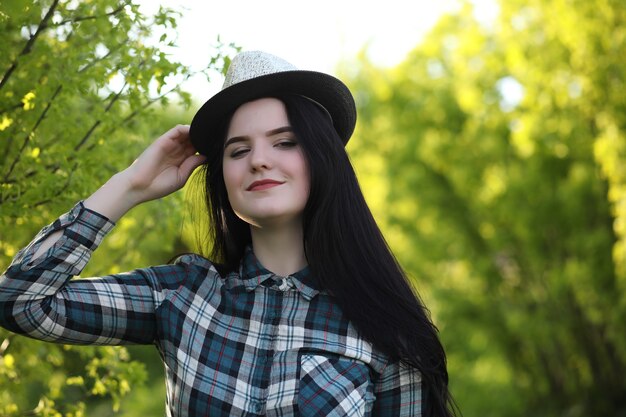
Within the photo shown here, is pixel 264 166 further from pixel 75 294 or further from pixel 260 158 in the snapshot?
pixel 75 294

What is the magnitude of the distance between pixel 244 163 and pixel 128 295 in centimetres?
48

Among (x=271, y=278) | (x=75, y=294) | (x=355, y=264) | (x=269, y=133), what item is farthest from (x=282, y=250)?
(x=75, y=294)

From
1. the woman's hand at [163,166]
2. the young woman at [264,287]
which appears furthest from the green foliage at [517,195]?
the woman's hand at [163,166]

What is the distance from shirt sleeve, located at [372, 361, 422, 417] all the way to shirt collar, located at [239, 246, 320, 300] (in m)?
0.30

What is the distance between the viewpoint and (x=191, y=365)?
2.26 metres

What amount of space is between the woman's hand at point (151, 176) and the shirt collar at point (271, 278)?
0.33 m

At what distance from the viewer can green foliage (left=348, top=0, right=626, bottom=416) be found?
9.05m

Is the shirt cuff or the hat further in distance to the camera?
the hat

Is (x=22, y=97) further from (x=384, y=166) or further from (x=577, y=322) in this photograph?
(x=384, y=166)

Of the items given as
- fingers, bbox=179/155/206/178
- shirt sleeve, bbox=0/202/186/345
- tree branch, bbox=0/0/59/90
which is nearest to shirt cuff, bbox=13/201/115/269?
shirt sleeve, bbox=0/202/186/345

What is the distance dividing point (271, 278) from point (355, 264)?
24 cm

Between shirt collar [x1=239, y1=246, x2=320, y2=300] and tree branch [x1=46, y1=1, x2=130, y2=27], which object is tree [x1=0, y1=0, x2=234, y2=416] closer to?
tree branch [x1=46, y1=1, x2=130, y2=27]

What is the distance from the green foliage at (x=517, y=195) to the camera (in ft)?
29.7

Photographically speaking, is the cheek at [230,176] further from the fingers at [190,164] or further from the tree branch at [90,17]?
the tree branch at [90,17]
